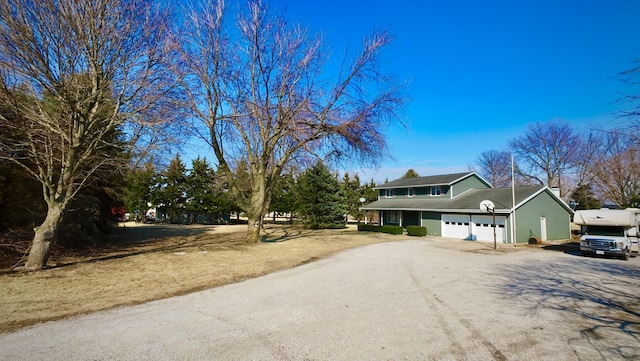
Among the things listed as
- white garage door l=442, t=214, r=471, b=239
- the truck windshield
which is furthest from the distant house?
the truck windshield

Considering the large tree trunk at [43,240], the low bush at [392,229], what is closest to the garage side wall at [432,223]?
the low bush at [392,229]

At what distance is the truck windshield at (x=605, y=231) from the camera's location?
647 inches

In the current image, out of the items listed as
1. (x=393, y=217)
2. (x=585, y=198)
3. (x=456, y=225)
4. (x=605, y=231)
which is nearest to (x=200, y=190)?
(x=393, y=217)

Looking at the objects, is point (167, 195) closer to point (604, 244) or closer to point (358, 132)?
point (358, 132)

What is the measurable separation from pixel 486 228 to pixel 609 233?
364 inches

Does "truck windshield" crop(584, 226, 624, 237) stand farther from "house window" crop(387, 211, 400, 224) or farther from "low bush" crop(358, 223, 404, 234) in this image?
"house window" crop(387, 211, 400, 224)

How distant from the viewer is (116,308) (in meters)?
6.41

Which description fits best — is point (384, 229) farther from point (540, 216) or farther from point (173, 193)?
point (173, 193)

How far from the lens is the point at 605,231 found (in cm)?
1689

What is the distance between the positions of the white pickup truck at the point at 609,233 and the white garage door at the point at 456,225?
9.48 metres

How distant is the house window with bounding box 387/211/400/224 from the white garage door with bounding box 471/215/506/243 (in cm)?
950

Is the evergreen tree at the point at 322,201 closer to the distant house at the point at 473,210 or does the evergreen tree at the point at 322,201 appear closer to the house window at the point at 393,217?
the distant house at the point at 473,210

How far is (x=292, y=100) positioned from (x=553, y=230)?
79.6 feet

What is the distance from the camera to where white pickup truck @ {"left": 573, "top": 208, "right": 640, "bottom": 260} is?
15516mm
